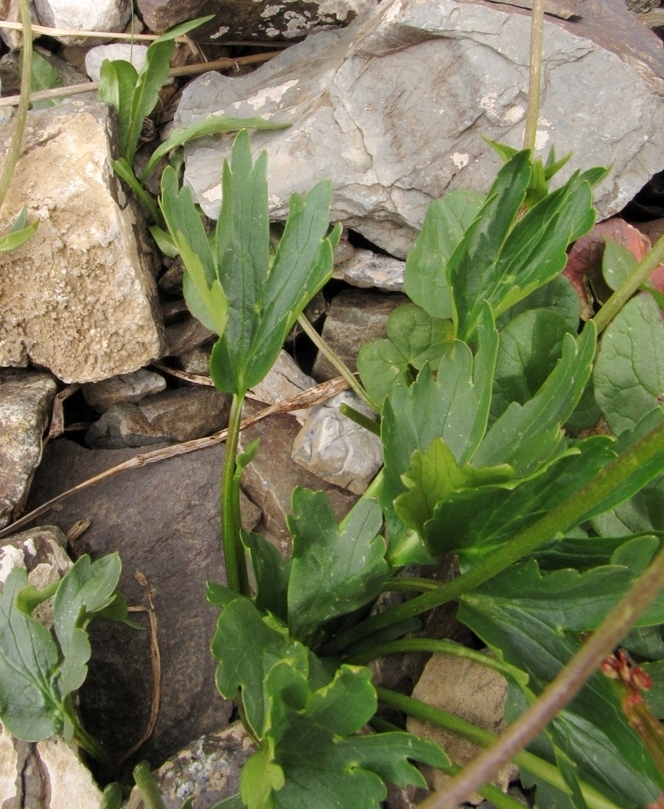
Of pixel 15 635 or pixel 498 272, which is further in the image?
pixel 498 272

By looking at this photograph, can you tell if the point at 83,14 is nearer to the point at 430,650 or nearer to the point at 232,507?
the point at 232,507

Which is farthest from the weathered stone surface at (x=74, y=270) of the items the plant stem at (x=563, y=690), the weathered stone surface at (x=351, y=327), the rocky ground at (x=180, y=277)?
the plant stem at (x=563, y=690)

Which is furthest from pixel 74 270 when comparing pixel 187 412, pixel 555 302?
pixel 555 302

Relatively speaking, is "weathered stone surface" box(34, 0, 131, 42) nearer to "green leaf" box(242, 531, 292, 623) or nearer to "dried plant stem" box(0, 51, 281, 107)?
"dried plant stem" box(0, 51, 281, 107)

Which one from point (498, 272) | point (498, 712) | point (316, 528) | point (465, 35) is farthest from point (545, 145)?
point (498, 712)

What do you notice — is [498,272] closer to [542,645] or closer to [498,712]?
[542,645]

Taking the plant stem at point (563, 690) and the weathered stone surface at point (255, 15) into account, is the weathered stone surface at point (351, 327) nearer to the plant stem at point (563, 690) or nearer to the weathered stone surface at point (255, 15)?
the weathered stone surface at point (255, 15)
